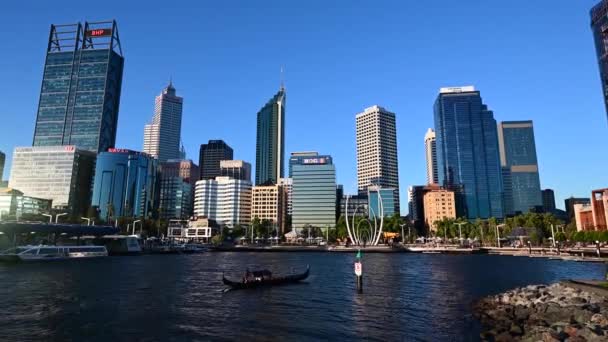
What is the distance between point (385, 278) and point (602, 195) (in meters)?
154

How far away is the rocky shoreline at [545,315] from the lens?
29.3 metres

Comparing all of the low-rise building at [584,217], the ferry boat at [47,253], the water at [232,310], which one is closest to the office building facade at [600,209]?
the low-rise building at [584,217]

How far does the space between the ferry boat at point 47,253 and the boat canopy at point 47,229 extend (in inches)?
568

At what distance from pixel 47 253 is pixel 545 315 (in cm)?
13466

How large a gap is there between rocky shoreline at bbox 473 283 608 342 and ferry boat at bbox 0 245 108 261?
124m

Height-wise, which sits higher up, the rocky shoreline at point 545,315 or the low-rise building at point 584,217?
the low-rise building at point 584,217

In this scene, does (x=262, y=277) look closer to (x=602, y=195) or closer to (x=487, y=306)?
(x=487, y=306)

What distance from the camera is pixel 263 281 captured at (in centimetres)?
6456

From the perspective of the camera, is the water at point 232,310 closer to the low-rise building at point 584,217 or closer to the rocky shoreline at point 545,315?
the rocky shoreline at point 545,315

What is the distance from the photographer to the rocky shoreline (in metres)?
29.3

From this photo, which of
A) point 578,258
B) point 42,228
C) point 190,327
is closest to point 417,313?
point 190,327

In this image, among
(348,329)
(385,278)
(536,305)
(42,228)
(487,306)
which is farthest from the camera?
(42,228)

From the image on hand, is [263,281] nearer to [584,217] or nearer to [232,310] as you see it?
[232,310]

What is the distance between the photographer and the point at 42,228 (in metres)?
140
